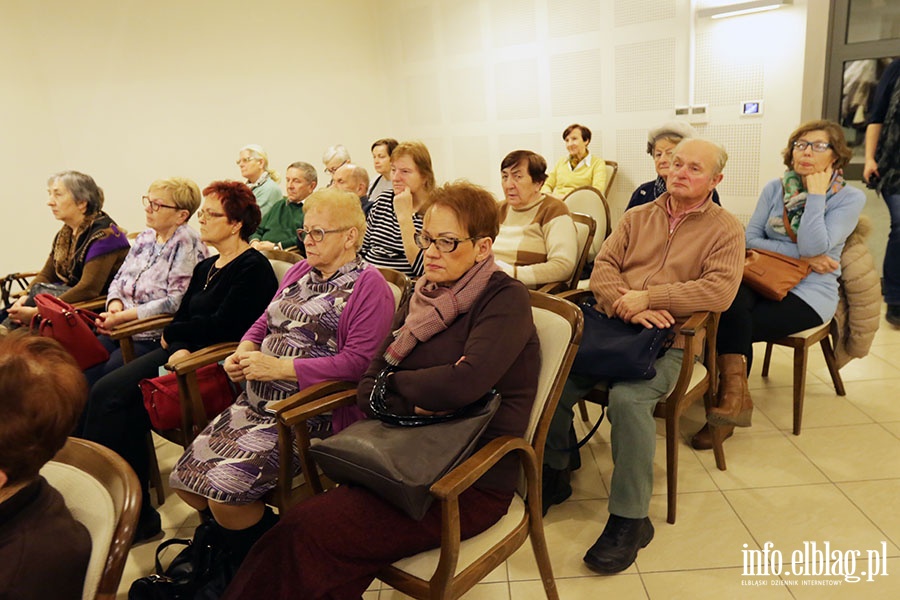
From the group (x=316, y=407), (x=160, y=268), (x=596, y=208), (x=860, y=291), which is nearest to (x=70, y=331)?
(x=160, y=268)

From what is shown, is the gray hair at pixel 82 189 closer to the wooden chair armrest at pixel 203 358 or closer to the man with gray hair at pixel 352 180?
the man with gray hair at pixel 352 180

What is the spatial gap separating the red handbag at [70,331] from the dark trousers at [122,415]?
0.32 m

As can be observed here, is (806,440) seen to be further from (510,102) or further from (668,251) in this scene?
(510,102)

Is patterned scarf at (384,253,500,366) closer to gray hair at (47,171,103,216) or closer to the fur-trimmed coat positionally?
the fur-trimmed coat

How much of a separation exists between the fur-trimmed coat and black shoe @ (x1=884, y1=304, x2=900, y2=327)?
1.42 m

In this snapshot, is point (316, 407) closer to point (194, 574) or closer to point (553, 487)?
point (194, 574)

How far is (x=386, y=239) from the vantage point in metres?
3.03

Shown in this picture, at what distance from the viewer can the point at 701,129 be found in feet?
15.6

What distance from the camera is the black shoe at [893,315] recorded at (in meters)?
3.82

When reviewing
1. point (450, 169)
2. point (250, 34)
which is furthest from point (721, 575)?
point (250, 34)

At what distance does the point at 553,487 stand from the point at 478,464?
1.03m

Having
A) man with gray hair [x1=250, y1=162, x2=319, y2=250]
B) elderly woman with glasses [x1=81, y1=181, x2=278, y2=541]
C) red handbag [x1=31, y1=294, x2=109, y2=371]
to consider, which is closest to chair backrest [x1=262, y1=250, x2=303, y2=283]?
elderly woman with glasses [x1=81, y1=181, x2=278, y2=541]

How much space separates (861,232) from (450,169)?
447 centimetres

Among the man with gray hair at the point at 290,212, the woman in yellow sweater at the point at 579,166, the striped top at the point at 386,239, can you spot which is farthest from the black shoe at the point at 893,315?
the man with gray hair at the point at 290,212
